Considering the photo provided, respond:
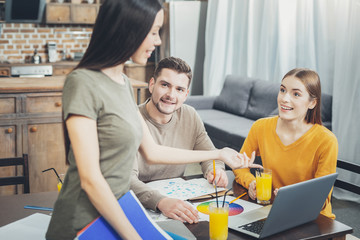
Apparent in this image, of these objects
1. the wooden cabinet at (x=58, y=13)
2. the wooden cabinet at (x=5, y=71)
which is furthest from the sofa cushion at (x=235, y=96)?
the wooden cabinet at (x=5, y=71)

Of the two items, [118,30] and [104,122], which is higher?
[118,30]

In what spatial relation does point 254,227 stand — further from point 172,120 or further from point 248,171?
point 172,120

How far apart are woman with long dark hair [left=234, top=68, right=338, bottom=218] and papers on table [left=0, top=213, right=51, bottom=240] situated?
75 centimetres

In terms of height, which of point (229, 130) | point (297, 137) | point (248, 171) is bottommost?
point (229, 130)

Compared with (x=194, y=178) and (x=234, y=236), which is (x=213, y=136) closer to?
(x=194, y=178)

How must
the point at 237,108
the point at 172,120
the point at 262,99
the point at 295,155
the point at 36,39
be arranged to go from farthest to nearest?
the point at 36,39 → the point at 237,108 → the point at 262,99 → the point at 172,120 → the point at 295,155

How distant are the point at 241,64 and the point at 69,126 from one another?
4.39 metres

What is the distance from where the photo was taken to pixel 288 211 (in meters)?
1.24

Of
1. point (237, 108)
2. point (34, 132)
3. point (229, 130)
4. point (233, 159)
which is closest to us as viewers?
point (233, 159)

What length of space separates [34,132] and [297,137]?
6.75 feet

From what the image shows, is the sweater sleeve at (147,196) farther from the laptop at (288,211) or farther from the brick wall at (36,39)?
the brick wall at (36,39)

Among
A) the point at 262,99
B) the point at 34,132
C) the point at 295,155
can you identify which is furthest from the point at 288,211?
the point at 262,99

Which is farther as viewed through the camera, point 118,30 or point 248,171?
point 248,171

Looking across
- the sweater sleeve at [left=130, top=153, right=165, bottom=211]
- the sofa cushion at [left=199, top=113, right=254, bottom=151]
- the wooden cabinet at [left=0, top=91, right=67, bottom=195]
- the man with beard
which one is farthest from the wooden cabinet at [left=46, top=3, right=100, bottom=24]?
the sweater sleeve at [left=130, top=153, right=165, bottom=211]
